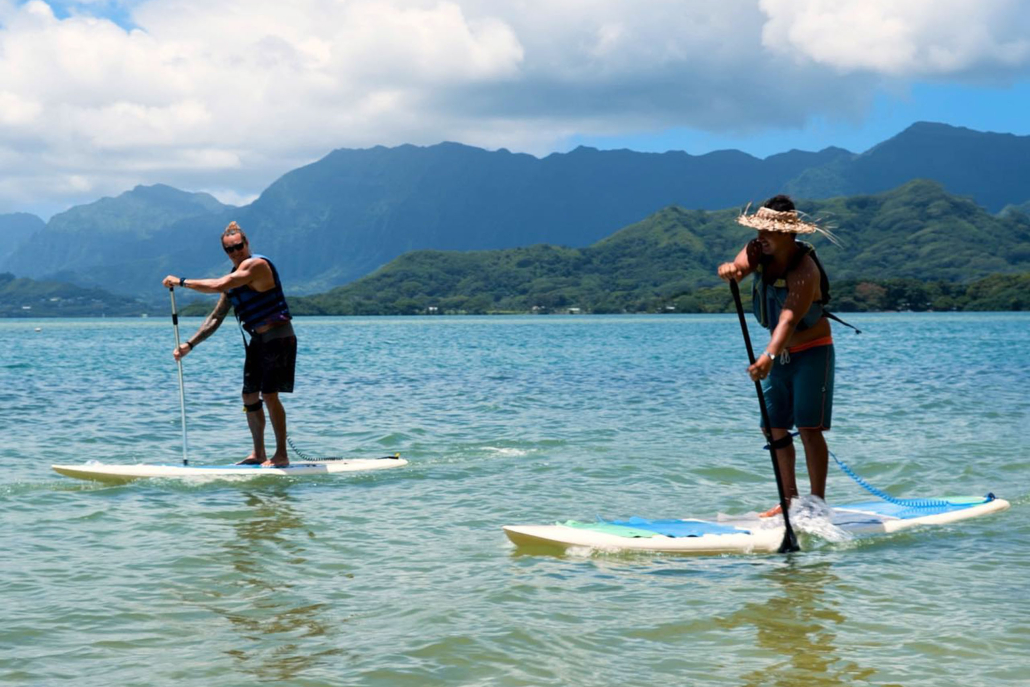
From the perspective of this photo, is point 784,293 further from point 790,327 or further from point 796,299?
point 790,327

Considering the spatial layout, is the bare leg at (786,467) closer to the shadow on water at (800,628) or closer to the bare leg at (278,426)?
the shadow on water at (800,628)

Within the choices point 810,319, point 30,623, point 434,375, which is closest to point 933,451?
point 810,319

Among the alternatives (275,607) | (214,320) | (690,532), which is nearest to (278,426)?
(214,320)

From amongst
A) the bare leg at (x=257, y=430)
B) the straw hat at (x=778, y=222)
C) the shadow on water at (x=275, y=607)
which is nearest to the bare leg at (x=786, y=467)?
the straw hat at (x=778, y=222)

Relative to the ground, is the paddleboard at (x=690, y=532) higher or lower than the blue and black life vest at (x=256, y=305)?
lower

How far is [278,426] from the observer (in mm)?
13211

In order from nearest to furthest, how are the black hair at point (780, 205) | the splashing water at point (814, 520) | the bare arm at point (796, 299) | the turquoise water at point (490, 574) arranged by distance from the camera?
the turquoise water at point (490, 574), the bare arm at point (796, 299), the black hair at point (780, 205), the splashing water at point (814, 520)

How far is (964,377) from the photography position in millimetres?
33656

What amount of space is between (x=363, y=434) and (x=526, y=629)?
1263 centimetres

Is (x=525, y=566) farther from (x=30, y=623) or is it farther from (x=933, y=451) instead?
(x=933, y=451)

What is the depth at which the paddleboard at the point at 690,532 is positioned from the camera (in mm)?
8812

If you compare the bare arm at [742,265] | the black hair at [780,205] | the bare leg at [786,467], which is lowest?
the bare leg at [786,467]

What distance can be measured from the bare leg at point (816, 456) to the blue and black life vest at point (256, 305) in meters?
6.61

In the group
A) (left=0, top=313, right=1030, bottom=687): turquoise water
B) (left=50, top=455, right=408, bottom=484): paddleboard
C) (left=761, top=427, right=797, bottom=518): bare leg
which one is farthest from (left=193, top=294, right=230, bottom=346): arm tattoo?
(left=761, top=427, right=797, bottom=518): bare leg
